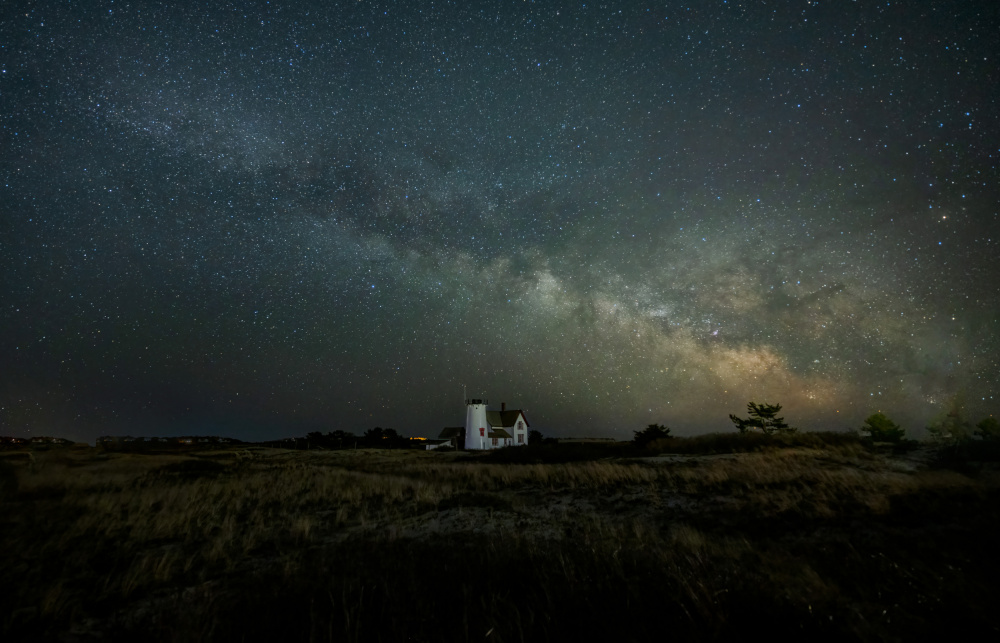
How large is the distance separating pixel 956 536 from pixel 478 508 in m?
8.81

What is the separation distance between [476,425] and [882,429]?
44.3 meters

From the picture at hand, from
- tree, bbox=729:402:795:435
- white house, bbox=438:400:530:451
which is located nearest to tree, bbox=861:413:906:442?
tree, bbox=729:402:795:435

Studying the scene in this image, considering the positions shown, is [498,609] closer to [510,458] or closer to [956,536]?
[956,536]

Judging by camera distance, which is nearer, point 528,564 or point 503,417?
point 528,564

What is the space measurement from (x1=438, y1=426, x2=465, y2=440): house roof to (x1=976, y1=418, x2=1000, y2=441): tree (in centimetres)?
5950

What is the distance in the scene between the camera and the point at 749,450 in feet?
78.0

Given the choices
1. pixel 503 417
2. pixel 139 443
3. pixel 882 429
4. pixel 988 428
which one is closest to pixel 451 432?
pixel 503 417

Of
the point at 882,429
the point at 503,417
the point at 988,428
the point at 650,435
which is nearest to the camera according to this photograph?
the point at 988,428

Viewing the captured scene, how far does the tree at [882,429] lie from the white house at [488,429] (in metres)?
36.8

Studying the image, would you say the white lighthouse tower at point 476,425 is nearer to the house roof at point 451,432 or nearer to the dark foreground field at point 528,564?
the house roof at point 451,432

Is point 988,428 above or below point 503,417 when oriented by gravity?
below

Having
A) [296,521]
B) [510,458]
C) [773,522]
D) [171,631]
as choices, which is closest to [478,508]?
[296,521]

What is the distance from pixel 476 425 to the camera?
60000 mm

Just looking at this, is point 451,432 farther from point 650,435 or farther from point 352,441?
point 650,435
